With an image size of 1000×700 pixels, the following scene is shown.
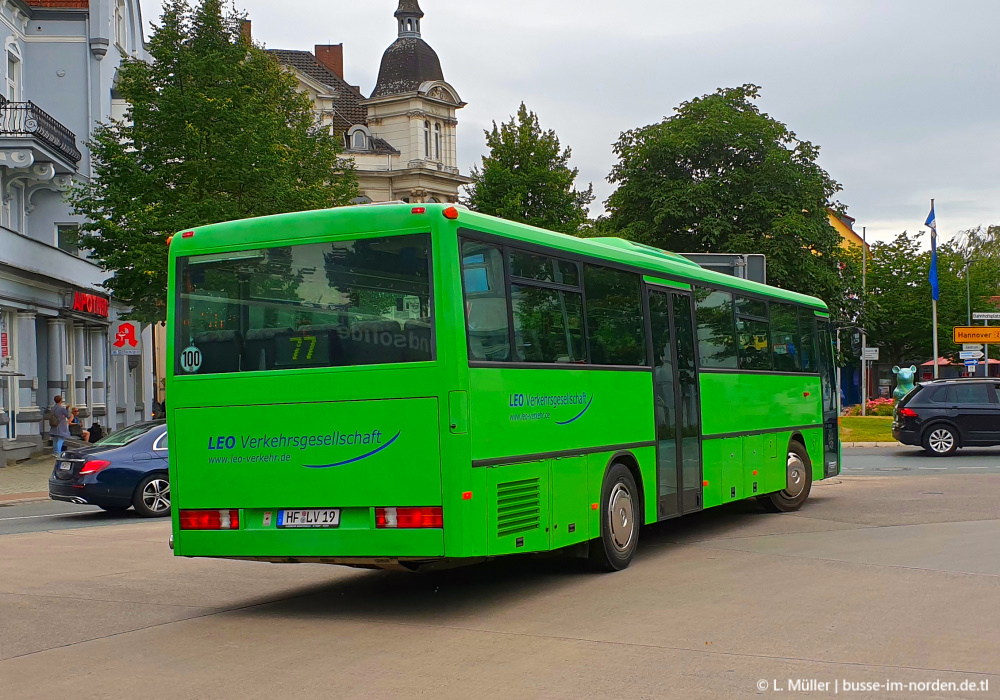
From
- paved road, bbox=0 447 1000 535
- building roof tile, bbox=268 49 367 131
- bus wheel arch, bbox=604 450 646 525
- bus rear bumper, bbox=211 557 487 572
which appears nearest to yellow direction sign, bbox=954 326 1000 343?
paved road, bbox=0 447 1000 535

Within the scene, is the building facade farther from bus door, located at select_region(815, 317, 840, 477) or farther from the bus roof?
the bus roof

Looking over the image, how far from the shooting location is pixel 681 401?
1302cm

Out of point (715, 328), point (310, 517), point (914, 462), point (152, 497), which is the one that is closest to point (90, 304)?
point (152, 497)

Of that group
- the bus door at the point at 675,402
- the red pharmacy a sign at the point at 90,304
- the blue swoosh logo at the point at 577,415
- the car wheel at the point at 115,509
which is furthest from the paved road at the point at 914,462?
the red pharmacy a sign at the point at 90,304

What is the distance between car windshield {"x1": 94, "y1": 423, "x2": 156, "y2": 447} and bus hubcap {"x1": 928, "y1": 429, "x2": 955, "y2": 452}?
17.8 meters

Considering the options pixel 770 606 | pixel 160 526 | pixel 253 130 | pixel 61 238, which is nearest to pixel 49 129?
pixel 61 238

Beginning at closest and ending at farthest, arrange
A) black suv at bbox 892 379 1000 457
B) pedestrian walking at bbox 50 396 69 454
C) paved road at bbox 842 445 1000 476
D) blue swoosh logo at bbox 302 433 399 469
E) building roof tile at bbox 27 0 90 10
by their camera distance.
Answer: blue swoosh logo at bbox 302 433 399 469
paved road at bbox 842 445 1000 476
black suv at bbox 892 379 1000 457
pedestrian walking at bbox 50 396 69 454
building roof tile at bbox 27 0 90 10

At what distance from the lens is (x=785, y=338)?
16.5m

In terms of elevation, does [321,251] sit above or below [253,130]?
below

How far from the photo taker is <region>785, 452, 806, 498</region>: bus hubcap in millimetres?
16578

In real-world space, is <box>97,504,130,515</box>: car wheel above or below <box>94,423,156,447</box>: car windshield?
below

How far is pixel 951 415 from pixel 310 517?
72.3 feet

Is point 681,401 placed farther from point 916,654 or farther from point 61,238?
point 61,238

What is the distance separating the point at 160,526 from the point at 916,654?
12.1 m
